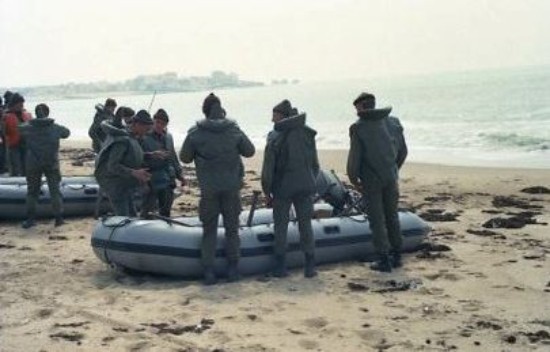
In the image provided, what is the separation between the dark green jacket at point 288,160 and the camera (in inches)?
253

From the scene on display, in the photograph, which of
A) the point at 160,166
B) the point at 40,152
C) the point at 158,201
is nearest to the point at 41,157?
the point at 40,152

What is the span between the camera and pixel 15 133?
35.5 ft

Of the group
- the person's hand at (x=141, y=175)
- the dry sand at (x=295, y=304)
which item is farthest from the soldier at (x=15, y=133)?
the person's hand at (x=141, y=175)

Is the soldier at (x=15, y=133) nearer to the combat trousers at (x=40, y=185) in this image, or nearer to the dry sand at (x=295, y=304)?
the combat trousers at (x=40, y=185)

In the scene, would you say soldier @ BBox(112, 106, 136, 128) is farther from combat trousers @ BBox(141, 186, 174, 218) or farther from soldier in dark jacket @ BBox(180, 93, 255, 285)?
soldier in dark jacket @ BBox(180, 93, 255, 285)

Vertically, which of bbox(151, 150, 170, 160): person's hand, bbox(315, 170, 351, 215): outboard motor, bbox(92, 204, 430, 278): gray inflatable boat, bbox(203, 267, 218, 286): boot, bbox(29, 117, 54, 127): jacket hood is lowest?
bbox(203, 267, 218, 286): boot

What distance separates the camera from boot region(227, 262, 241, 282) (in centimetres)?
639

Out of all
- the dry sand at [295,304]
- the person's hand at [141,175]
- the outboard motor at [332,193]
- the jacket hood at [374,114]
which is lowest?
the dry sand at [295,304]

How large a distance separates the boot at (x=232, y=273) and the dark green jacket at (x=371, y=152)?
1475 millimetres

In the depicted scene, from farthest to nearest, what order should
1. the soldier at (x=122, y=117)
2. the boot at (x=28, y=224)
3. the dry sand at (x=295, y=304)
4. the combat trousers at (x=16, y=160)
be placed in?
the combat trousers at (x=16, y=160) < the boot at (x=28, y=224) < the soldier at (x=122, y=117) < the dry sand at (x=295, y=304)

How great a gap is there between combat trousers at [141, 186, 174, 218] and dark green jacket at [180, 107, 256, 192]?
145 centimetres

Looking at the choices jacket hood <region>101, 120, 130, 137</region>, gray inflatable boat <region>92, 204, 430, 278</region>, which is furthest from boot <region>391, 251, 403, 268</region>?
jacket hood <region>101, 120, 130, 137</region>

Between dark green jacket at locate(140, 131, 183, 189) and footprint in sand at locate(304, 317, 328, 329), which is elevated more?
dark green jacket at locate(140, 131, 183, 189)

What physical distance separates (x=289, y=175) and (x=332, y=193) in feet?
6.34
